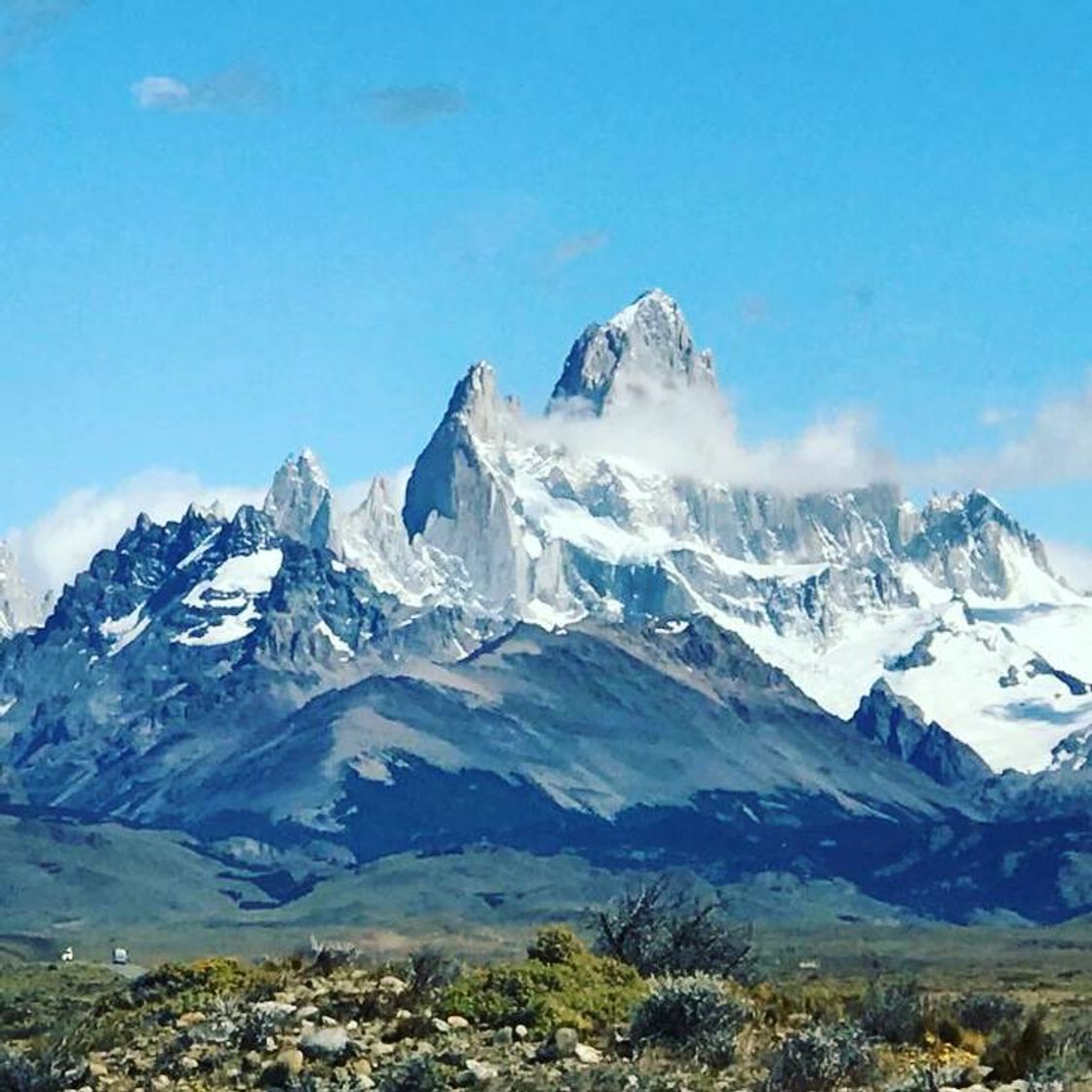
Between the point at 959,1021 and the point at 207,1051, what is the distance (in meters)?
14.8

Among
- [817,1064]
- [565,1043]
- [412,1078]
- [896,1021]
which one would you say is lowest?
[412,1078]

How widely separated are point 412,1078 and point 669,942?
789 inches

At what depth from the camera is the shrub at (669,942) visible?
5391cm

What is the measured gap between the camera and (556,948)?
45.8 m

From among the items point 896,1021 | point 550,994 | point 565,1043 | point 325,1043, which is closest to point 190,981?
point 550,994

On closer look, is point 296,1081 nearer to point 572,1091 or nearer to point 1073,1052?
point 572,1091

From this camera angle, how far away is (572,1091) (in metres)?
35.1

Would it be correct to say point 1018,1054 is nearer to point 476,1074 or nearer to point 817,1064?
point 817,1064

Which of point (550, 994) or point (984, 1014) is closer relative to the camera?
point (550, 994)

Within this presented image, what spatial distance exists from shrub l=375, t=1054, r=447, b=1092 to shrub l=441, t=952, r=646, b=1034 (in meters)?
5.34

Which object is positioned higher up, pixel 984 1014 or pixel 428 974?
pixel 428 974

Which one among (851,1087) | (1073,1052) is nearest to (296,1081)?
(851,1087)

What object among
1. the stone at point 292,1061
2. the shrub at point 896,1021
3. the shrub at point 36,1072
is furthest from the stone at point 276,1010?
the shrub at point 896,1021

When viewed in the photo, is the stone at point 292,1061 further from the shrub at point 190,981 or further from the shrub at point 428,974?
the shrub at point 190,981
